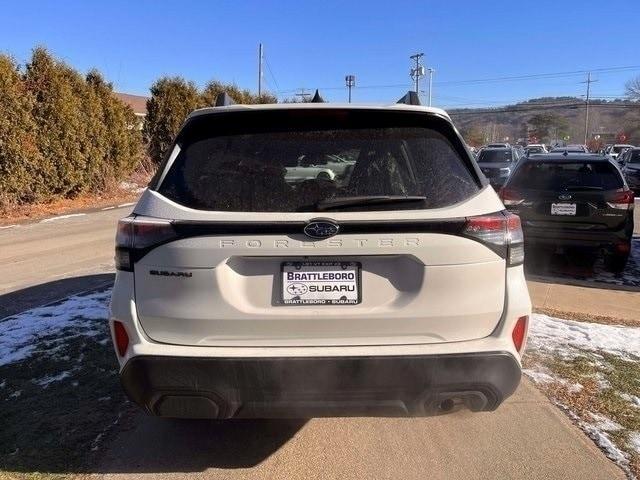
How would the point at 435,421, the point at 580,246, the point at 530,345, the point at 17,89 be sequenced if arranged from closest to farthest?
the point at 435,421, the point at 530,345, the point at 580,246, the point at 17,89

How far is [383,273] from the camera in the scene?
8.49ft

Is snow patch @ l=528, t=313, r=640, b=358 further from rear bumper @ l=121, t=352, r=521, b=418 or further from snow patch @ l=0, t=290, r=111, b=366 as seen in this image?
snow patch @ l=0, t=290, r=111, b=366

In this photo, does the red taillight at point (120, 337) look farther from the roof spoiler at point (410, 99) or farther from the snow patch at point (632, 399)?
the snow patch at point (632, 399)

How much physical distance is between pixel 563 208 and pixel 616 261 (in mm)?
1136

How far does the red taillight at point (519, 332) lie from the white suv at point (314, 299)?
0.01 m

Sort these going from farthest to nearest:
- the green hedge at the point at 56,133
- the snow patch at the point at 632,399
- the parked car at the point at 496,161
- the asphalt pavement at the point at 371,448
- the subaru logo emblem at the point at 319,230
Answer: the parked car at the point at 496,161
the green hedge at the point at 56,133
the snow patch at the point at 632,399
the asphalt pavement at the point at 371,448
the subaru logo emblem at the point at 319,230

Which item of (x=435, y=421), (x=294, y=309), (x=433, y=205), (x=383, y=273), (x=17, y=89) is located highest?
(x=17, y=89)

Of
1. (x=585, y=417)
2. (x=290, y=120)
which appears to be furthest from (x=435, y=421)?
(x=290, y=120)

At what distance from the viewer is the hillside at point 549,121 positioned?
99.5 metres

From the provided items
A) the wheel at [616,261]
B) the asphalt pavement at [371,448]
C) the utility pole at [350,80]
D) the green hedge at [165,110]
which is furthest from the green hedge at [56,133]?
the utility pole at [350,80]

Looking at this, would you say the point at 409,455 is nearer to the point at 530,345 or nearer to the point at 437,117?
the point at 437,117

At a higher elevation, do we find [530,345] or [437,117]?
Result: [437,117]

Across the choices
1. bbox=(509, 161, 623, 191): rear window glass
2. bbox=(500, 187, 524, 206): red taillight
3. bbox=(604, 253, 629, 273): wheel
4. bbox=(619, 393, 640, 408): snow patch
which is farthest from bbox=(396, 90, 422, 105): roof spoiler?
bbox=(604, 253, 629, 273): wheel

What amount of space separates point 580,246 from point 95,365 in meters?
6.27
